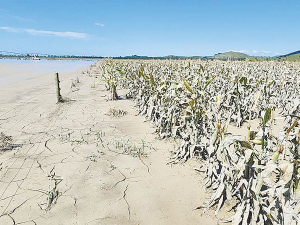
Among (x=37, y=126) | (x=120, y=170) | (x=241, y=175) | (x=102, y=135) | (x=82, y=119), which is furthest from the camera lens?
(x=82, y=119)

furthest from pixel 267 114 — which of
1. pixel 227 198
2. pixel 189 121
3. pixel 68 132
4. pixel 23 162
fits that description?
pixel 68 132

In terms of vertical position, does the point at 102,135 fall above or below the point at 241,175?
below

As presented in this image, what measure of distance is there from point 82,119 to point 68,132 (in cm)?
126

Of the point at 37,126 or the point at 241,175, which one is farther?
the point at 37,126

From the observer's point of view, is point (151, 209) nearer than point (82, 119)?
Yes

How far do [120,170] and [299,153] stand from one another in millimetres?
2670

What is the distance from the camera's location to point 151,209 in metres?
3.08

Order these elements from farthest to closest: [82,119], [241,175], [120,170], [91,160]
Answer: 1. [82,119]
2. [91,160]
3. [120,170]
4. [241,175]

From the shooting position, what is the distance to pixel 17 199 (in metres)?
3.14

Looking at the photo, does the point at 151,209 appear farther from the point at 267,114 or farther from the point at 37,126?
the point at 37,126

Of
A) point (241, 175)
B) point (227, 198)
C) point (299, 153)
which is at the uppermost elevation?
point (299, 153)

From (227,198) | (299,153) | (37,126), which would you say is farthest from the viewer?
(37,126)

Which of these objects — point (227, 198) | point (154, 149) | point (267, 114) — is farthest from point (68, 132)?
point (267, 114)

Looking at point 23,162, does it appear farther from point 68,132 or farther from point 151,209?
point 151,209
